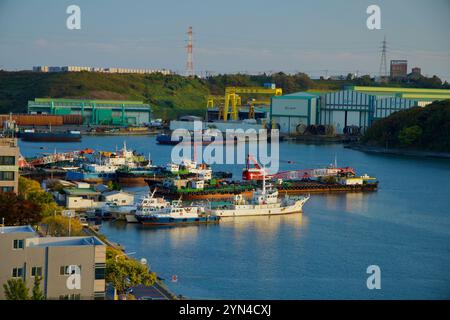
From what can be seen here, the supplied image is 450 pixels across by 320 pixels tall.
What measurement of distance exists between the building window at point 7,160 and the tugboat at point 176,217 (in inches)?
52.8

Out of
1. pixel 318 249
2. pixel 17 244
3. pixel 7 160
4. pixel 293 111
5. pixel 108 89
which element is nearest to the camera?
pixel 17 244

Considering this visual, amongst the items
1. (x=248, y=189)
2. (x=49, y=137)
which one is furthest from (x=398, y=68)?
(x=248, y=189)

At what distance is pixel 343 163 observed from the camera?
11.8m

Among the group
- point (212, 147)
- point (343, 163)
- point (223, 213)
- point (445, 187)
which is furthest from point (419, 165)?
point (223, 213)

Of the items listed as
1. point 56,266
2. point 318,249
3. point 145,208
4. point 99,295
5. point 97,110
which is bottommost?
point 318,249

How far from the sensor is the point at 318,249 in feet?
18.6

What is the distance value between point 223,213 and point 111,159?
10.8 feet

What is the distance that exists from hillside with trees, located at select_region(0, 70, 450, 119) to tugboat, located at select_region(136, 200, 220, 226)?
590 inches

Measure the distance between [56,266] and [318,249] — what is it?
278 centimetres

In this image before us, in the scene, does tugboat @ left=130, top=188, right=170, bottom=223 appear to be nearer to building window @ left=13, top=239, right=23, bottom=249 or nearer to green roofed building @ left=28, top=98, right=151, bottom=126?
building window @ left=13, top=239, right=23, bottom=249

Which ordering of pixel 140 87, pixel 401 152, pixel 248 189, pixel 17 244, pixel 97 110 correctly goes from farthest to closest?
pixel 140 87 → pixel 97 110 → pixel 401 152 → pixel 248 189 → pixel 17 244

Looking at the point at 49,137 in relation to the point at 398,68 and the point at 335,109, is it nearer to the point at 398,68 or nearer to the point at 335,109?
the point at 335,109

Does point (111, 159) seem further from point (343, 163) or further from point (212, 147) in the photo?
point (212, 147)
